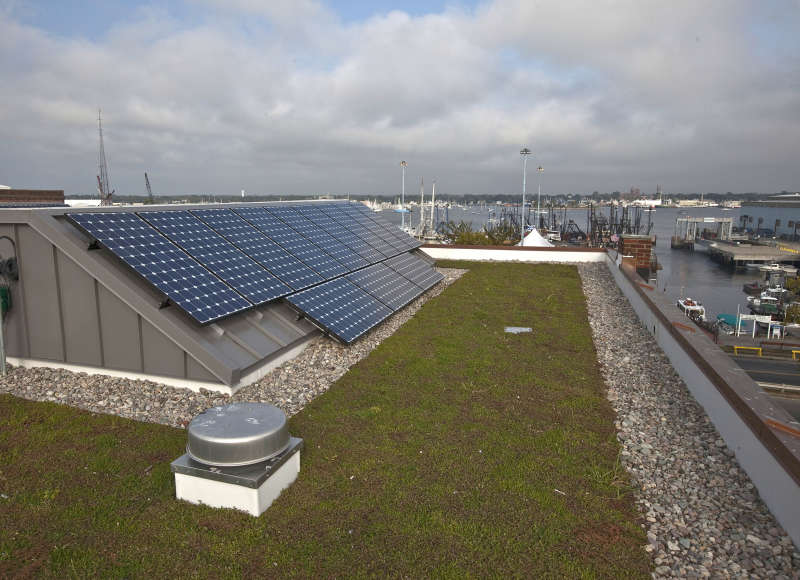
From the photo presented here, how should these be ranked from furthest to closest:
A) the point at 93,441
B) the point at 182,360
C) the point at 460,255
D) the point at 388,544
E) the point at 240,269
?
the point at 460,255 < the point at 240,269 < the point at 182,360 < the point at 93,441 < the point at 388,544

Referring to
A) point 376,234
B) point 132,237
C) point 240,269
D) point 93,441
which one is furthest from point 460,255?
point 93,441

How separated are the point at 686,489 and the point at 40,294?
47.1 ft

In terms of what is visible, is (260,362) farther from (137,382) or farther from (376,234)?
(376,234)

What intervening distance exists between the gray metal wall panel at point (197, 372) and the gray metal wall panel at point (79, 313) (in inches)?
97.8

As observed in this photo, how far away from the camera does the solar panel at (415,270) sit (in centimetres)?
2254

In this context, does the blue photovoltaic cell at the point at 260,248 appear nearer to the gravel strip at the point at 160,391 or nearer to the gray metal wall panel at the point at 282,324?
the gray metal wall panel at the point at 282,324

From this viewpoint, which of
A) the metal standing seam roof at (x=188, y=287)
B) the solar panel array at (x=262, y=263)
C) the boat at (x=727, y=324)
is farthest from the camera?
the boat at (x=727, y=324)

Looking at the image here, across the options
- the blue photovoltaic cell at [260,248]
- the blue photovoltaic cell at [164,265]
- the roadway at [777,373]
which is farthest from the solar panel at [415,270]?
the roadway at [777,373]

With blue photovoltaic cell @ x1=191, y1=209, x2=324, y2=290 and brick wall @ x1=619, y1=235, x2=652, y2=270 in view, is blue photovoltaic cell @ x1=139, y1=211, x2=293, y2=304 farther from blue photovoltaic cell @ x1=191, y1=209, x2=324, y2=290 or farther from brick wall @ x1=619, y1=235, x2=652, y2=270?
brick wall @ x1=619, y1=235, x2=652, y2=270

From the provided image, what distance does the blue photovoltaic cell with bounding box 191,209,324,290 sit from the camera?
15.4m

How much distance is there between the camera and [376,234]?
26234 mm

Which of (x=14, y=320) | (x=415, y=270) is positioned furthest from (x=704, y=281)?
(x=14, y=320)

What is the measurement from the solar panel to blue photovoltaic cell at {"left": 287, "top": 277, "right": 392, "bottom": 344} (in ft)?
16.8

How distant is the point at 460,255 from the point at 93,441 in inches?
1122
